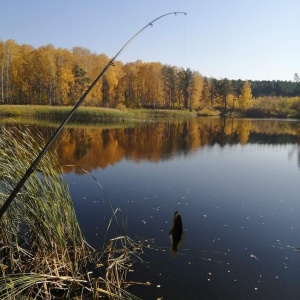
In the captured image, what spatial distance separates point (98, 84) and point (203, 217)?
57974mm

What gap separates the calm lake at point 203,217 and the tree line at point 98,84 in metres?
45.2

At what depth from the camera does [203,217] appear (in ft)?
30.0

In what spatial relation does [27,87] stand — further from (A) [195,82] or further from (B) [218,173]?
(B) [218,173]

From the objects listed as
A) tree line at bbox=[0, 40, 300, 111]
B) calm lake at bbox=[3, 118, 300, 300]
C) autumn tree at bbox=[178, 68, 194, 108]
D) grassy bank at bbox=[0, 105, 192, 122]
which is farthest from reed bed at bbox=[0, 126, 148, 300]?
autumn tree at bbox=[178, 68, 194, 108]

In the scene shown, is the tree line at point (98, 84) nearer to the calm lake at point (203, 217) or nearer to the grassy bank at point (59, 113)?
the grassy bank at point (59, 113)

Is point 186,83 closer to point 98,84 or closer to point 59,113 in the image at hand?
point 98,84

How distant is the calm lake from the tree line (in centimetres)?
4524

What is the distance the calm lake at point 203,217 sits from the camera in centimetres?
587

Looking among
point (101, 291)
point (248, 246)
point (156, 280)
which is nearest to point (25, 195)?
point (101, 291)

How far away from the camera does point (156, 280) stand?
19.0 feet

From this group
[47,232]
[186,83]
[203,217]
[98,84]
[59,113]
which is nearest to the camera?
[47,232]

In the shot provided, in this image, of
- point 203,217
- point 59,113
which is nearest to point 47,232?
point 203,217

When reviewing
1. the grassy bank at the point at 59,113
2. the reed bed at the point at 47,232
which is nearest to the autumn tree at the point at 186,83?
the grassy bank at the point at 59,113

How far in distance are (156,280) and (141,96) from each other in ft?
238
